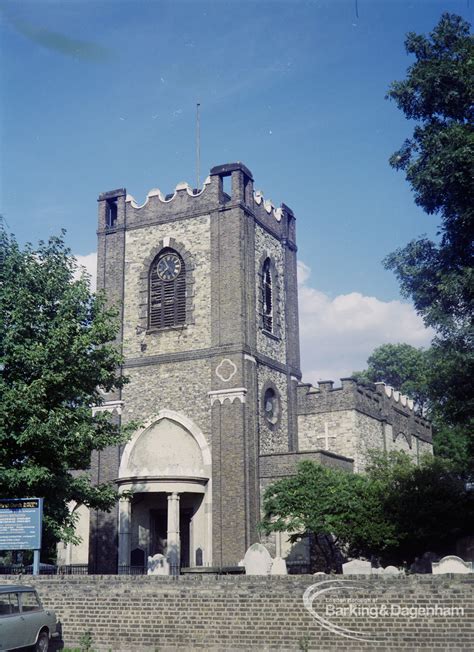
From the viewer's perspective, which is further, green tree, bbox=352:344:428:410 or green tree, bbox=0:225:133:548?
green tree, bbox=352:344:428:410

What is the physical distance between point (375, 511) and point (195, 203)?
1480 centimetres

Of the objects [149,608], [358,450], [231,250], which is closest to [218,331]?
[231,250]

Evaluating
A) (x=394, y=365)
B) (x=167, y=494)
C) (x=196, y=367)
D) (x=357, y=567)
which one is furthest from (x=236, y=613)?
(x=394, y=365)

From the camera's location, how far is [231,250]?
107 ft

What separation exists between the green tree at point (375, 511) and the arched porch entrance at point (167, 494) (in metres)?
3.10

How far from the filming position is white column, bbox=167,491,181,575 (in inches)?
1102

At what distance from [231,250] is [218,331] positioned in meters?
3.32

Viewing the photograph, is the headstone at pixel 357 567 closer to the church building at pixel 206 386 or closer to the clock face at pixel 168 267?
the church building at pixel 206 386

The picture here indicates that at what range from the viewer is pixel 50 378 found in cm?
1891

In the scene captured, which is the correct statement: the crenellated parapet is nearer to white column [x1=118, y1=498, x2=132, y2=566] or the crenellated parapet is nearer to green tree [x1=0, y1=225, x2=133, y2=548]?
white column [x1=118, y1=498, x2=132, y2=566]

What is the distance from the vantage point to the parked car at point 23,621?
13773 mm

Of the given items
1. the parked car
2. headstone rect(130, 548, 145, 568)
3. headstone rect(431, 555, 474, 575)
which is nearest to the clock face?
headstone rect(130, 548, 145, 568)

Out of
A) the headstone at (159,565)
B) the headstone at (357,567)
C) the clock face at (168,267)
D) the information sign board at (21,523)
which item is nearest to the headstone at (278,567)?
the headstone at (357,567)

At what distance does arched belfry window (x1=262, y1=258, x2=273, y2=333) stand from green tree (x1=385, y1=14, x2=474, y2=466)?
12.9 m
